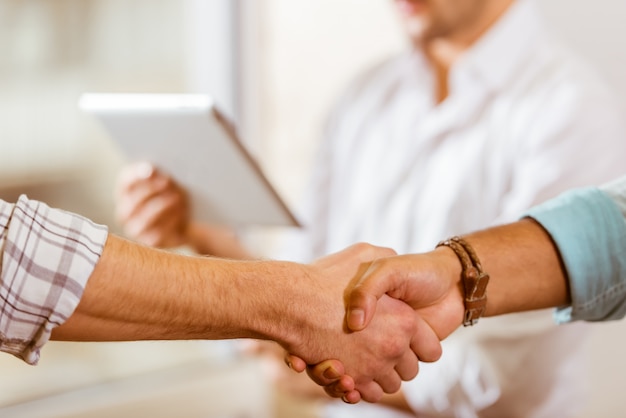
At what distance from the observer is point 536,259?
1.29 metres

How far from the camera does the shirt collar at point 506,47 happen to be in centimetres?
172

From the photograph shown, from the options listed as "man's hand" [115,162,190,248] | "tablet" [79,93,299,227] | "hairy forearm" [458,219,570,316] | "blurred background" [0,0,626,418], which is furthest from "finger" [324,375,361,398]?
"blurred background" [0,0,626,418]

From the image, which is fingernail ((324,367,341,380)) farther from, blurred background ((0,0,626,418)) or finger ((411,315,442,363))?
blurred background ((0,0,626,418))

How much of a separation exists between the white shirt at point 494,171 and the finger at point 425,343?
335mm

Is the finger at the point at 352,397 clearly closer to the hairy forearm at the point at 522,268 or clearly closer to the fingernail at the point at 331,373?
the fingernail at the point at 331,373

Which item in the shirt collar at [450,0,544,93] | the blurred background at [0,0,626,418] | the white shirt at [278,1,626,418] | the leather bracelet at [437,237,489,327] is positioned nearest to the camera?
the leather bracelet at [437,237,489,327]

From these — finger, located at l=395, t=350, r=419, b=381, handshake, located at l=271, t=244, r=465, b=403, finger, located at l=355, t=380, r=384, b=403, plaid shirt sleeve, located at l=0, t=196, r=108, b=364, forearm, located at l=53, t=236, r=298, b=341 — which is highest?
plaid shirt sleeve, located at l=0, t=196, r=108, b=364

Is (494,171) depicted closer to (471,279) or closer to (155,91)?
(471,279)

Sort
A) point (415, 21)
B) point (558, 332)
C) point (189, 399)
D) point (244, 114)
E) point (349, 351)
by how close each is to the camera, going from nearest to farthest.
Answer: point (349, 351)
point (558, 332)
point (415, 21)
point (189, 399)
point (244, 114)

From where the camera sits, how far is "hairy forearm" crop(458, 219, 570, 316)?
1.29m

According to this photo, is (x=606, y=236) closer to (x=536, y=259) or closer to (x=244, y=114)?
(x=536, y=259)

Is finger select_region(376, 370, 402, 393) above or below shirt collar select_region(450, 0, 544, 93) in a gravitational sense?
below

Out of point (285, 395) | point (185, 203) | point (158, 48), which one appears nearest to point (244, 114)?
point (158, 48)

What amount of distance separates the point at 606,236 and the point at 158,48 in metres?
1.67
